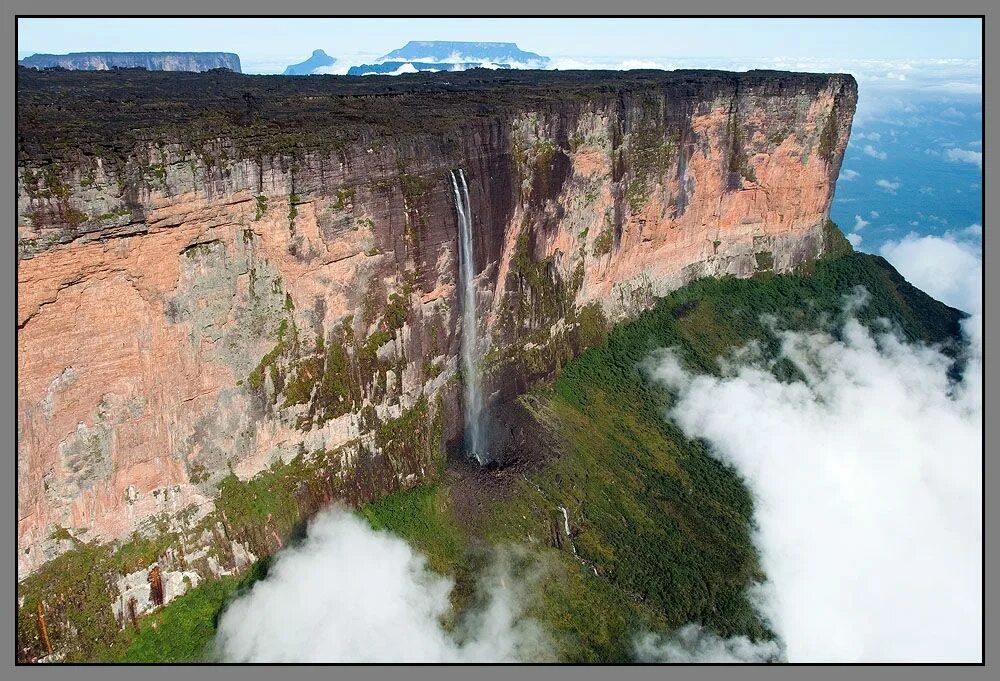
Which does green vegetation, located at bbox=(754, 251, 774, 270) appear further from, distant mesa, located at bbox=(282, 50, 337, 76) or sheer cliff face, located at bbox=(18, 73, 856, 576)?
distant mesa, located at bbox=(282, 50, 337, 76)

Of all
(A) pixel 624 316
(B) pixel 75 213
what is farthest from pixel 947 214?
(B) pixel 75 213

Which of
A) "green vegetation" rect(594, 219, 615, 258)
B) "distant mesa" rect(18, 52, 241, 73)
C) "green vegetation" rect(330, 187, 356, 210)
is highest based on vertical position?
"distant mesa" rect(18, 52, 241, 73)

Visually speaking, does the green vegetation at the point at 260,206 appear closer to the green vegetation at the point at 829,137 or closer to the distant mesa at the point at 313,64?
the green vegetation at the point at 829,137

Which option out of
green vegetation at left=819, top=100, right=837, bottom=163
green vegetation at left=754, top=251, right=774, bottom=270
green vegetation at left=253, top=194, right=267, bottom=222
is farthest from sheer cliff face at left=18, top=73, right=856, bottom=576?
green vegetation at left=754, top=251, right=774, bottom=270

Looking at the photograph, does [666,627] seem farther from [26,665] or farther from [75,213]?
[75,213]

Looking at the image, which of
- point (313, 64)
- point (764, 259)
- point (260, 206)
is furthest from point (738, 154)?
point (313, 64)

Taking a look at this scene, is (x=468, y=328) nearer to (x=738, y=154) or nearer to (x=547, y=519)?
(x=547, y=519)
